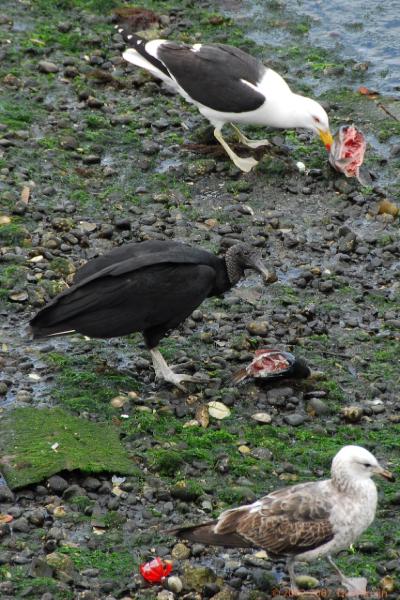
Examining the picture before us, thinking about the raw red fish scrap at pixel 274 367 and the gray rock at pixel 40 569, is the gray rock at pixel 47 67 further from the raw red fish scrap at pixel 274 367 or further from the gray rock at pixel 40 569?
the gray rock at pixel 40 569

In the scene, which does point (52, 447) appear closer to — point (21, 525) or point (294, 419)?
point (21, 525)

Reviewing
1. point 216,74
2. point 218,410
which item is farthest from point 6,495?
point 216,74

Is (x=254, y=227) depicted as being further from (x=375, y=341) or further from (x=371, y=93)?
(x=371, y=93)

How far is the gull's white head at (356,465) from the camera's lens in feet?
20.3

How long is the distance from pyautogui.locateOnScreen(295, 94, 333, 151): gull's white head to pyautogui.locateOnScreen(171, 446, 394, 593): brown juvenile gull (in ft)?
18.1

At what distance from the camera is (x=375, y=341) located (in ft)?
29.3

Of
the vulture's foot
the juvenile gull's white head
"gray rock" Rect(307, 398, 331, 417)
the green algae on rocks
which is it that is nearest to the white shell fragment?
the vulture's foot

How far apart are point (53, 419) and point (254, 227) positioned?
136 inches

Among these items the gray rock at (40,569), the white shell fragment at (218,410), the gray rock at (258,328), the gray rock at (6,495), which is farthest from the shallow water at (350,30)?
the gray rock at (40,569)

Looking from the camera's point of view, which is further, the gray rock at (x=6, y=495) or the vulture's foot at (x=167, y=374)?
the vulture's foot at (x=167, y=374)

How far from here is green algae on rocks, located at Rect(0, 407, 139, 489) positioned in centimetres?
704

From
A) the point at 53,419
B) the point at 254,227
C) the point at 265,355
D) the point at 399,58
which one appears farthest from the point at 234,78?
the point at 53,419

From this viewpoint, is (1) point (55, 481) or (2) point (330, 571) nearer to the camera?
(2) point (330, 571)

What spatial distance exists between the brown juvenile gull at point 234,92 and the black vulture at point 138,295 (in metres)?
3.08
